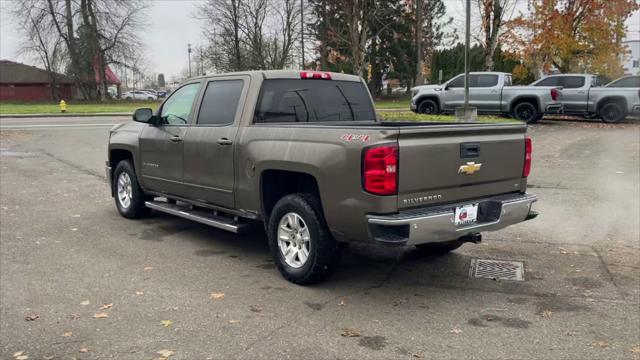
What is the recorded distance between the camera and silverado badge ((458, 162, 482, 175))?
4.61 m

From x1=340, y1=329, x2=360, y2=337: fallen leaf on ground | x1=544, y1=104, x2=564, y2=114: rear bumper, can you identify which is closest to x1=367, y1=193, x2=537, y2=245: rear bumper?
x1=340, y1=329, x2=360, y2=337: fallen leaf on ground

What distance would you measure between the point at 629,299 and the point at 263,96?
3677 mm

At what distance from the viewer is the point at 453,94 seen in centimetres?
2084

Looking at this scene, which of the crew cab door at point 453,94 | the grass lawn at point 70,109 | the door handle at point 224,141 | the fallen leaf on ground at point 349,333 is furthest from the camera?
the grass lawn at point 70,109

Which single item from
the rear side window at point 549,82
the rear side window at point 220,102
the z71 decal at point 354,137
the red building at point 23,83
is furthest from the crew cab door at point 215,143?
the red building at point 23,83

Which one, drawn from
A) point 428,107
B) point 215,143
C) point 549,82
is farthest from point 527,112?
point 215,143

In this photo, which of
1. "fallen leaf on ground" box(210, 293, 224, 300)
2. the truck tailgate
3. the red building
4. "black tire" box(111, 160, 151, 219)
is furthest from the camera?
the red building

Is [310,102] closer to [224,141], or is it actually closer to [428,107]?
[224,141]

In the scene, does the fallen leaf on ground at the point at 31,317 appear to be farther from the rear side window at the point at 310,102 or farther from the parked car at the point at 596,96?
the parked car at the point at 596,96

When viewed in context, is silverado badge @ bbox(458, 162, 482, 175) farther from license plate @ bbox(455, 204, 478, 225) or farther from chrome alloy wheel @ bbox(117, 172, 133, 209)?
chrome alloy wheel @ bbox(117, 172, 133, 209)

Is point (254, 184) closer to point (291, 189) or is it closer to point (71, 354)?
point (291, 189)

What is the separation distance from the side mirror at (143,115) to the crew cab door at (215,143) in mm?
800

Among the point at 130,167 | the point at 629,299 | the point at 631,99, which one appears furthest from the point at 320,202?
the point at 631,99

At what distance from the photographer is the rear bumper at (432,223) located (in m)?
4.21
